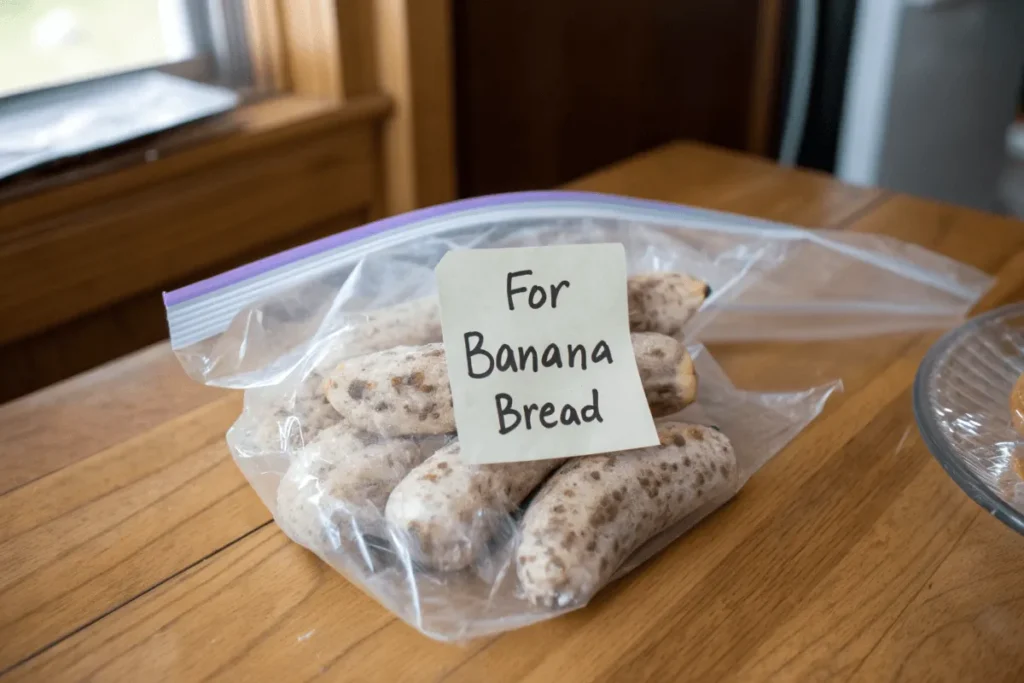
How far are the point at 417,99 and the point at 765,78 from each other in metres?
1.10

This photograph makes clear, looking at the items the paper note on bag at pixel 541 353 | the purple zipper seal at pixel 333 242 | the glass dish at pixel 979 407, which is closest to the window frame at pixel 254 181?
the purple zipper seal at pixel 333 242

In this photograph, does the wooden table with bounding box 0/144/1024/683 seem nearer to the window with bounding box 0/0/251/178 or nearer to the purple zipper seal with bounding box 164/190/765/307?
the purple zipper seal with bounding box 164/190/765/307

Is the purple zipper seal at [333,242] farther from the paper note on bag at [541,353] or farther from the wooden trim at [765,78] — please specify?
the wooden trim at [765,78]

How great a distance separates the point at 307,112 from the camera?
1.21 m

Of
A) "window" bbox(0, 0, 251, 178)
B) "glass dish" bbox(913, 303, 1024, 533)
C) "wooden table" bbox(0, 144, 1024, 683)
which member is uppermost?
"window" bbox(0, 0, 251, 178)

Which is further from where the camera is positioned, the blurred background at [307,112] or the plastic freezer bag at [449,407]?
the blurred background at [307,112]

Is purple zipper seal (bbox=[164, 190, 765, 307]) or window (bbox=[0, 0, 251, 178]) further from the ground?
window (bbox=[0, 0, 251, 178])

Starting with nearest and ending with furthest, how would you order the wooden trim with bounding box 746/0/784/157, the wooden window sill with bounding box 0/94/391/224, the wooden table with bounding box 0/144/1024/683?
the wooden table with bounding box 0/144/1024/683 → the wooden window sill with bounding box 0/94/391/224 → the wooden trim with bounding box 746/0/784/157

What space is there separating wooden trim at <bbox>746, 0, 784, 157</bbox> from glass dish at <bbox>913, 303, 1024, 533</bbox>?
1380 millimetres

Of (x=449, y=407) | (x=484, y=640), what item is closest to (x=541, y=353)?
(x=449, y=407)

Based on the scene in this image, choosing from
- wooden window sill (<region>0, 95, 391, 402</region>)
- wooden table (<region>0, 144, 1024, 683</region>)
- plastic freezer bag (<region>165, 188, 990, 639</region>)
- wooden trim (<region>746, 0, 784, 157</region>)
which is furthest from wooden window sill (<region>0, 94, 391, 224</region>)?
wooden trim (<region>746, 0, 784, 157</region>)

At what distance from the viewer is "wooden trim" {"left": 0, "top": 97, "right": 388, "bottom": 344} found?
0.99 m

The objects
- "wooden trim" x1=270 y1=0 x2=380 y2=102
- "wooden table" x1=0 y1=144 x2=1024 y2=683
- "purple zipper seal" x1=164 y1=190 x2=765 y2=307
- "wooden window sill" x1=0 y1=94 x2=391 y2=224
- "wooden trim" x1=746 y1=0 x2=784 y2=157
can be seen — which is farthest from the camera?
"wooden trim" x1=746 y1=0 x2=784 y2=157

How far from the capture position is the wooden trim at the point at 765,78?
2.01 meters
